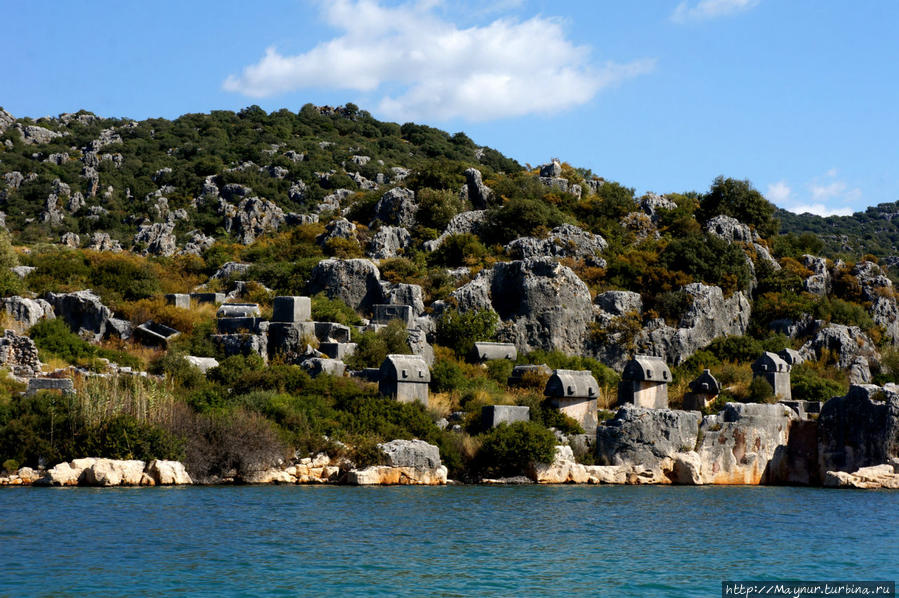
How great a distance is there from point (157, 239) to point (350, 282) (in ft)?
61.2

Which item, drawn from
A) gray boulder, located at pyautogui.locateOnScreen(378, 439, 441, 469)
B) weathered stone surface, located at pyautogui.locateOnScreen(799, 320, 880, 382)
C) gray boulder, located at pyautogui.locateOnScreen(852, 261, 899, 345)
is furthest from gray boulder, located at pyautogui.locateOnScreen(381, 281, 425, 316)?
gray boulder, located at pyautogui.locateOnScreen(852, 261, 899, 345)

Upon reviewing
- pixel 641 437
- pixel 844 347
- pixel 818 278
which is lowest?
pixel 641 437

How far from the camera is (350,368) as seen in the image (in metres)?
34.7

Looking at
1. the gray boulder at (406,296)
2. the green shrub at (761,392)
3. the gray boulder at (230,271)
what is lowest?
the green shrub at (761,392)

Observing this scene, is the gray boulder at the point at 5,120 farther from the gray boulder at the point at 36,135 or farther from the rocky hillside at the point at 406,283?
the rocky hillside at the point at 406,283

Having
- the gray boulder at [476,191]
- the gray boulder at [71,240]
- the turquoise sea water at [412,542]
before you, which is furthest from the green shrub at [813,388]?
the gray boulder at [71,240]

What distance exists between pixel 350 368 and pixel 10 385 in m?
10.5

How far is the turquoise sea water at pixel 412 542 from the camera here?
14.9m

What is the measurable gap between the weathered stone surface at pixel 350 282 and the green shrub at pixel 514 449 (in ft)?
45.8

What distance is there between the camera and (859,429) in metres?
32.1

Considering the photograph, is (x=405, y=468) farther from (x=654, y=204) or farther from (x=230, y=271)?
(x=654, y=204)

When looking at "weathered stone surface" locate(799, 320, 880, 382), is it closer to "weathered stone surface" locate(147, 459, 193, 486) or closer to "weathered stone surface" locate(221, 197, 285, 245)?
"weathered stone surface" locate(147, 459, 193, 486)

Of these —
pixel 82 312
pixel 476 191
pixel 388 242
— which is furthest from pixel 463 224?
pixel 82 312

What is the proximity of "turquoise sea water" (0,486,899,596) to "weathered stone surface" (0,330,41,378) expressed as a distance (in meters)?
8.47
